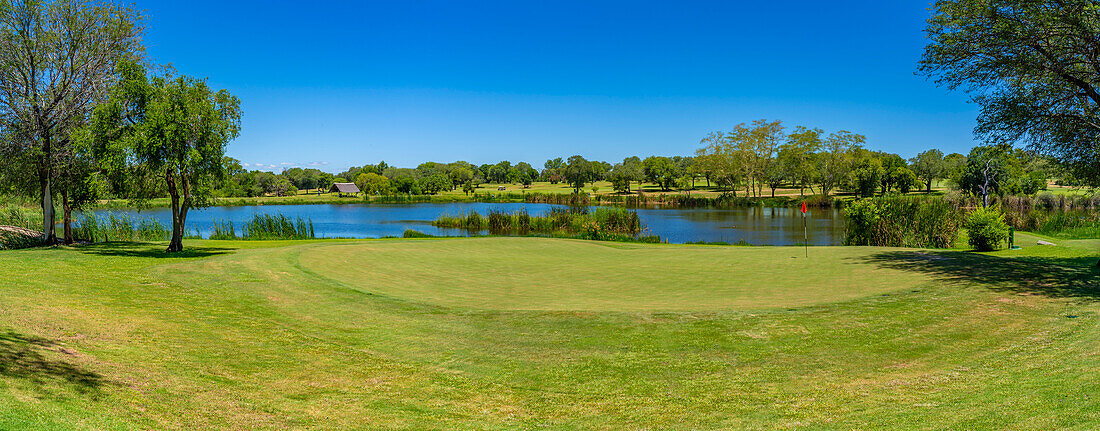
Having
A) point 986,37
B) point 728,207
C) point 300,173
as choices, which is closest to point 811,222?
point 728,207

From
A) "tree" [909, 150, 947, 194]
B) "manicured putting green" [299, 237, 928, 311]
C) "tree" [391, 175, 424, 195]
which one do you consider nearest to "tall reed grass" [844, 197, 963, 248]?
"manicured putting green" [299, 237, 928, 311]

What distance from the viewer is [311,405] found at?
6855 millimetres

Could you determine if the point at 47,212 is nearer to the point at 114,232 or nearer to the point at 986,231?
the point at 114,232

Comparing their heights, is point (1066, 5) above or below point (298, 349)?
above

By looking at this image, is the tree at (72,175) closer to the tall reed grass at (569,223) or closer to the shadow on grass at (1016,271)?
the tall reed grass at (569,223)

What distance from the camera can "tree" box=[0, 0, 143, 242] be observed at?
22.3 metres

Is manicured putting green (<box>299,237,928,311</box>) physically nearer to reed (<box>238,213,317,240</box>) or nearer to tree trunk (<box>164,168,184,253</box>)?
tree trunk (<box>164,168,184,253</box>)

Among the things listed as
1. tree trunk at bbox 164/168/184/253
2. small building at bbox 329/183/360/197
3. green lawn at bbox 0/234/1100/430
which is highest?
small building at bbox 329/183/360/197

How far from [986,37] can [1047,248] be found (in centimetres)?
1170

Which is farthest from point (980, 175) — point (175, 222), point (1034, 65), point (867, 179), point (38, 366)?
point (38, 366)

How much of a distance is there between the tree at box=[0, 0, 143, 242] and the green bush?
3902 cm

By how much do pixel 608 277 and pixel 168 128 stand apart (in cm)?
1587

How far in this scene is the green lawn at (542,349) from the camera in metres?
6.34

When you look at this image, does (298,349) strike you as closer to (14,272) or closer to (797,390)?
(797,390)
